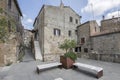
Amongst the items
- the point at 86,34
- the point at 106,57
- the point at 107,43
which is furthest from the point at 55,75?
the point at 86,34

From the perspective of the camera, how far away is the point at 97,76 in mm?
7633

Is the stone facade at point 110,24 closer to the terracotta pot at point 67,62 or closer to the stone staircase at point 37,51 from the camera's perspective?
the stone staircase at point 37,51

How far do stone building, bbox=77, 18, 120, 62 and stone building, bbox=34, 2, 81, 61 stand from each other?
8.24ft

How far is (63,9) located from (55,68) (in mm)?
14408

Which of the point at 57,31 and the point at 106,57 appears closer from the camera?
the point at 106,57

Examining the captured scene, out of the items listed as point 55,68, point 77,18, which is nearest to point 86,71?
point 55,68

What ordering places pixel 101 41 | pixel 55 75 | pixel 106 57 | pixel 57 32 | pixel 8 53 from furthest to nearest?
pixel 57 32 < pixel 101 41 < pixel 106 57 < pixel 8 53 < pixel 55 75

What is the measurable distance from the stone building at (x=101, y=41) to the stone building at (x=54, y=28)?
8.24 ft

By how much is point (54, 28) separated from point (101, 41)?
7.96 metres

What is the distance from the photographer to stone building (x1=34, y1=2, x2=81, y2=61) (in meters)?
19.5

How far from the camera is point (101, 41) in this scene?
723 inches

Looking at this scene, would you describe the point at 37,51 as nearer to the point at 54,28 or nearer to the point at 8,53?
the point at 54,28

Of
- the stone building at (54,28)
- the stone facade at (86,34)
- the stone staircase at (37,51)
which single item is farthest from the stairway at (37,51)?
the stone facade at (86,34)

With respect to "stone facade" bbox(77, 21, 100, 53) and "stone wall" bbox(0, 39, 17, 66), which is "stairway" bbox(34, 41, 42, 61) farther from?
"stone facade" bbox(77, 21, 100, 53)
